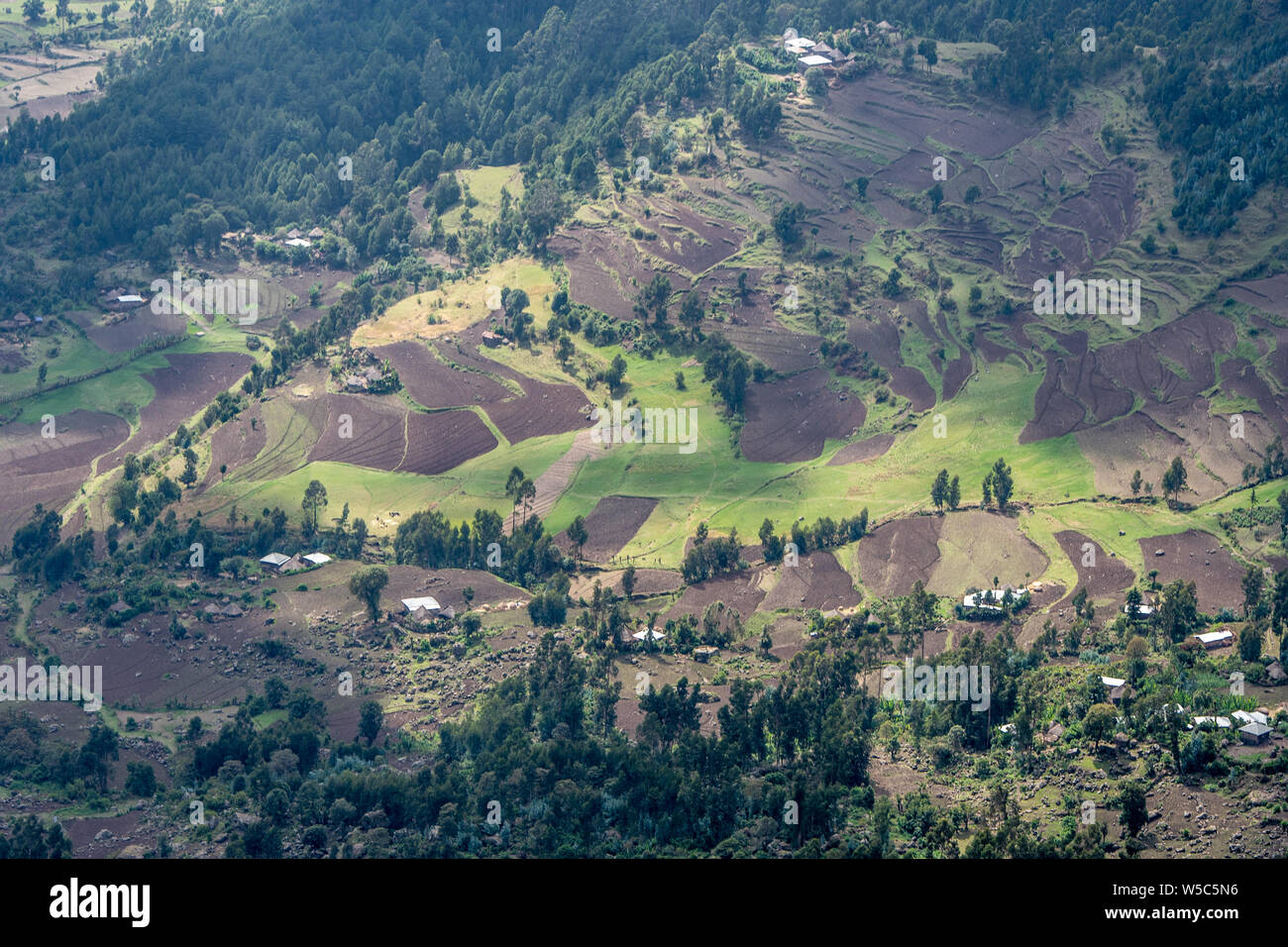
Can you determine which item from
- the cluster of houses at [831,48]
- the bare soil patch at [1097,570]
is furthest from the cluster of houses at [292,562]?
the cluster of houses at [831,48]

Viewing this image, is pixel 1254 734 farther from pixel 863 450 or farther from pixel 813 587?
pixel 863 450

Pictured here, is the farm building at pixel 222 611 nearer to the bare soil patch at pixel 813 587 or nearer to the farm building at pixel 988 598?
the bare soil patch at pixel 813 587

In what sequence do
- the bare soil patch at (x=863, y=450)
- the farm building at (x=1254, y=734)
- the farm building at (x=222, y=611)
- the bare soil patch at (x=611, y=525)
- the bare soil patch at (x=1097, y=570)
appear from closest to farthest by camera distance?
the farm building at (x=1254, y=734) → the bare soil patch at (x=1097, y=570) → the farm building at (x=222, y=611) → the bare soil patch at (x=611, y=525) → the bare soil patch at (x=863, y=450)

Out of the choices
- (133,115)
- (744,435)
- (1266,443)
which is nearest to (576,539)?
(744,435)

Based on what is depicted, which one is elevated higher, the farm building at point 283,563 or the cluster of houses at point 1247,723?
the farm building at point 283,563

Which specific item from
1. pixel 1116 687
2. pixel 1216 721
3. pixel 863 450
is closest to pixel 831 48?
pixel 863 450

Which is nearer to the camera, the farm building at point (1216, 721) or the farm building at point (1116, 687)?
the farm building at point (1216, 721)
